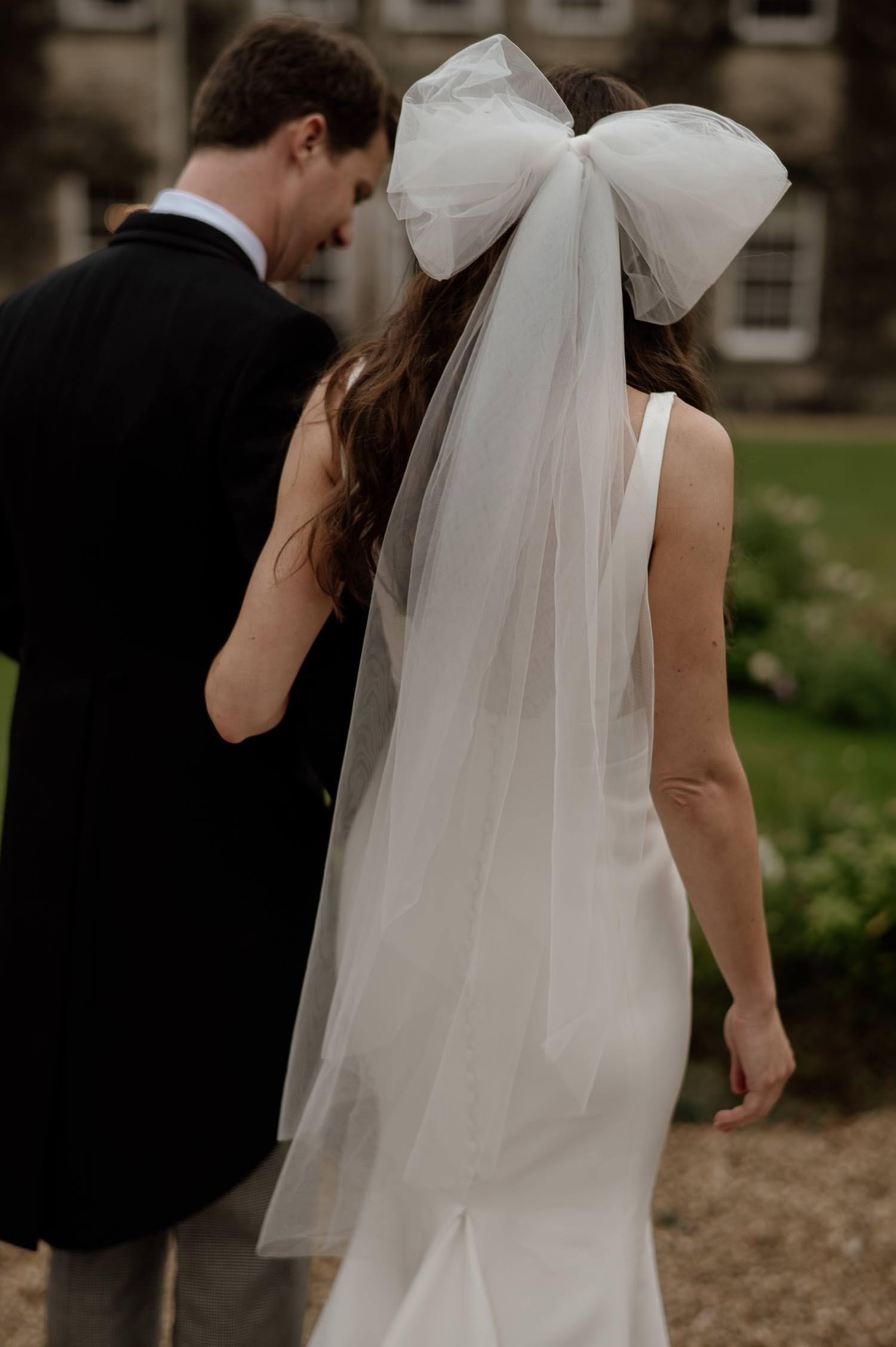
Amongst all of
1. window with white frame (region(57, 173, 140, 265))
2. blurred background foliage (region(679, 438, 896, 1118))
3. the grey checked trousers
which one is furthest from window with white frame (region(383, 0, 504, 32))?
the grey checked trousers

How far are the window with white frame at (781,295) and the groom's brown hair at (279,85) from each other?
15.4 m

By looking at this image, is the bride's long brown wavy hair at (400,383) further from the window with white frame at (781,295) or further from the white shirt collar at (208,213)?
the window with white frame at (781,295)

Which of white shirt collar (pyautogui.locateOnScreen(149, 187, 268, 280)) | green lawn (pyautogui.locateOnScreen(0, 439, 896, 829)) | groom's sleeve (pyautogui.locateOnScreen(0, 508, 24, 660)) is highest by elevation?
white shirt collar (pyautogui.locateOnScreen(149, 187, 268, 280))

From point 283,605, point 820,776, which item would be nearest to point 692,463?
point 283,605

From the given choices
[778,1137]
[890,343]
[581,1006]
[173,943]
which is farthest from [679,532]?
[890,343]

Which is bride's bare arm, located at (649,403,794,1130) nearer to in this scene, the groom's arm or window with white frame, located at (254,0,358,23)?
the groom's arm

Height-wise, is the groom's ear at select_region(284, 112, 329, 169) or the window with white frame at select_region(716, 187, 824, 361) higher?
the groom's ear at select_region(284, 112, 329, 169)

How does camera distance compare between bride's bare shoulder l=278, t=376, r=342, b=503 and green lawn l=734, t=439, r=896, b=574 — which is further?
green lawn l=734, t=439, r=896, b=574

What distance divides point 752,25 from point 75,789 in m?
16.9

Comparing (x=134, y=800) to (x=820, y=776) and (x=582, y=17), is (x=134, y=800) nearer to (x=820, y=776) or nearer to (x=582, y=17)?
(x=820, y=776)

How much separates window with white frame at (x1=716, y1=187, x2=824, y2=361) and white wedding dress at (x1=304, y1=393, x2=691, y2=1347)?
16.0 m

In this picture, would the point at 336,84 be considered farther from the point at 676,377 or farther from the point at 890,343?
the point at 890,343

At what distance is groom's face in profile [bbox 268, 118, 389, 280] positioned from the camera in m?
2.15

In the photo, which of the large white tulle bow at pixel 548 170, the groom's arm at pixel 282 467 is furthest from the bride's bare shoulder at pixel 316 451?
the large white tulle bow at pixel 548 170
